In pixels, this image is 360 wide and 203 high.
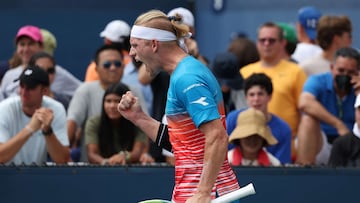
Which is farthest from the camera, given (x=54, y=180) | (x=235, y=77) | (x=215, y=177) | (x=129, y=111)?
(x=235, y=77)

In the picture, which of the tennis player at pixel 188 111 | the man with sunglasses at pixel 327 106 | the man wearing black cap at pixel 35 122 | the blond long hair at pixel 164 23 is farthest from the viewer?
the man with sunglasses at pixel 327 106

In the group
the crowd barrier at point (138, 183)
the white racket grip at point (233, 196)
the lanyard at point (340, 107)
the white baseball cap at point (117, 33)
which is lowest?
the crowd barrier at point (138, 183)

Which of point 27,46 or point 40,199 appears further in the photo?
point 27,46

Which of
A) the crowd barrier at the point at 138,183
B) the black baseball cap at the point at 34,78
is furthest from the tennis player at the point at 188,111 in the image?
the black baseball cap at the point at 34,78

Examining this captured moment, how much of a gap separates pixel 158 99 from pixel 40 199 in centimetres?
199

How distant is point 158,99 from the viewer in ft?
32.5

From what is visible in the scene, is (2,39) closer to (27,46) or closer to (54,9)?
(54,9)

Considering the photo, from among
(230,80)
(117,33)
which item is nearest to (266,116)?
(230,80)

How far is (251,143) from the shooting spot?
29.3ft

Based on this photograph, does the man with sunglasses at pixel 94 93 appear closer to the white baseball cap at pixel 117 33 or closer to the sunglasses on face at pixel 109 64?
the sunglasses on face at pixel 109 64

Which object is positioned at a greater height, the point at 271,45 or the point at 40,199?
the point at 271,45

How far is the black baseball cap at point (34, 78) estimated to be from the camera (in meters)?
9.05

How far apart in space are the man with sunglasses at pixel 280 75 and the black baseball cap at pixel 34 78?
192 centimetres

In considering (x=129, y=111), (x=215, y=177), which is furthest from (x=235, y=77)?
(x=215, y=177)
